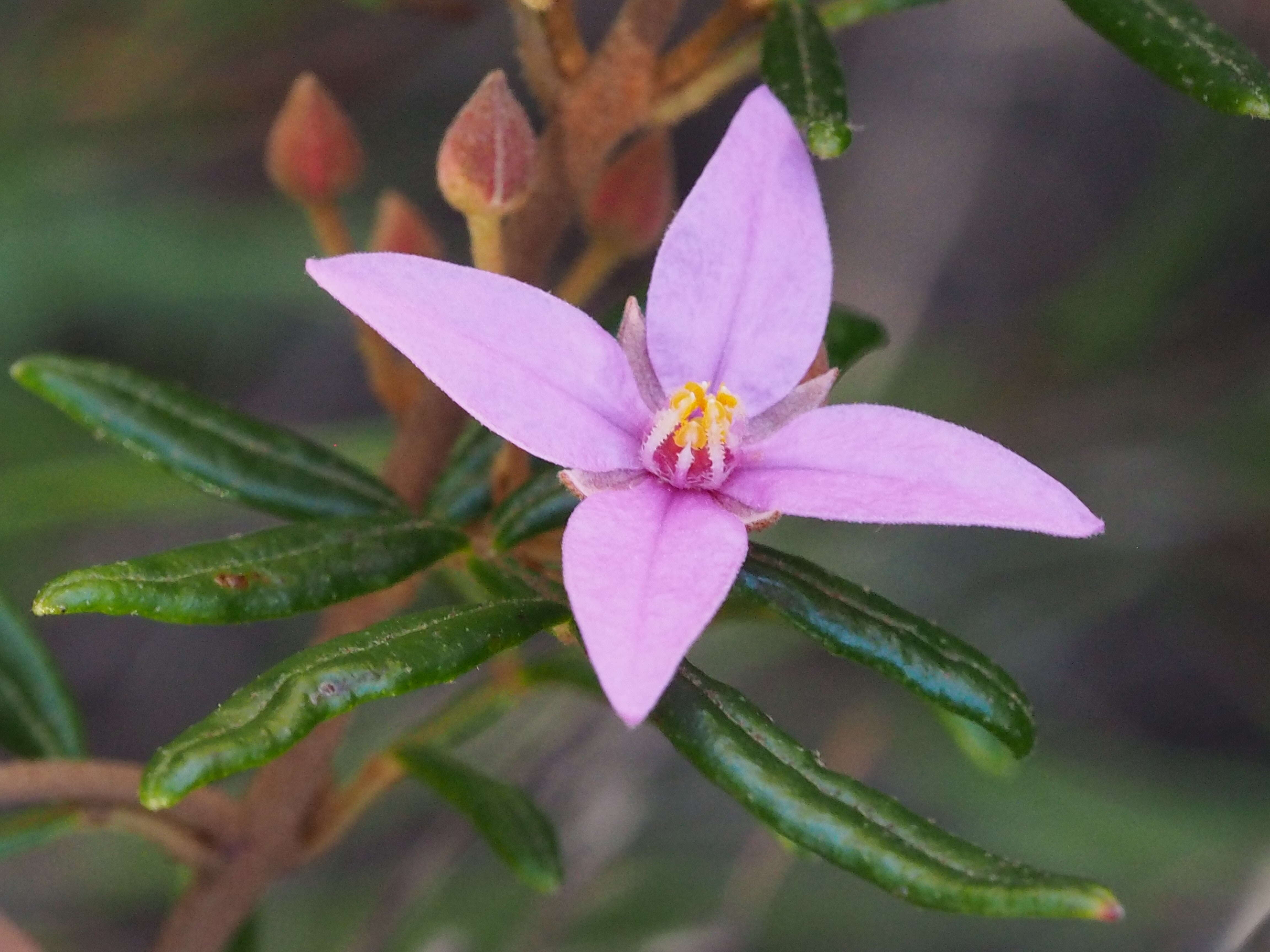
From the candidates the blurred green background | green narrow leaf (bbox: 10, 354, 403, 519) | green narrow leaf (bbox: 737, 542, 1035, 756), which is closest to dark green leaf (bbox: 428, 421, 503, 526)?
green narrow leaf (bbox: 10, 354, 403, 519)

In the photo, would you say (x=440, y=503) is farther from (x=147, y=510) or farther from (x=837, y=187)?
(x=837, y=187)

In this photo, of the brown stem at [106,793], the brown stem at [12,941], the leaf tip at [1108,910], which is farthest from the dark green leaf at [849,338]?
the brown stem at [12,941]

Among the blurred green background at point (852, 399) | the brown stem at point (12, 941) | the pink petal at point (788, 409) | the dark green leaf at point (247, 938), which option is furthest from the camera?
the blurred green background at point (852, 399)

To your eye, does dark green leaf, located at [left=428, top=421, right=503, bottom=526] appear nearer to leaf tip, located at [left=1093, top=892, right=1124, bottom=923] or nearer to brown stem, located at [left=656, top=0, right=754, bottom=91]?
brown stem, located at [left=656, top=0, right=754, bottom=91]

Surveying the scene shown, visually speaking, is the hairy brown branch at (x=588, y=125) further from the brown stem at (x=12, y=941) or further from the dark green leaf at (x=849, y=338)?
the brown stem at (x=12, y=941)

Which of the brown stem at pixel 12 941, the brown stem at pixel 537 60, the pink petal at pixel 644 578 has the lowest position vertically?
the brown stem at pixel 12 941

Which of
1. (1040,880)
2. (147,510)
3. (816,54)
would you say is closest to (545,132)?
(816,54)
